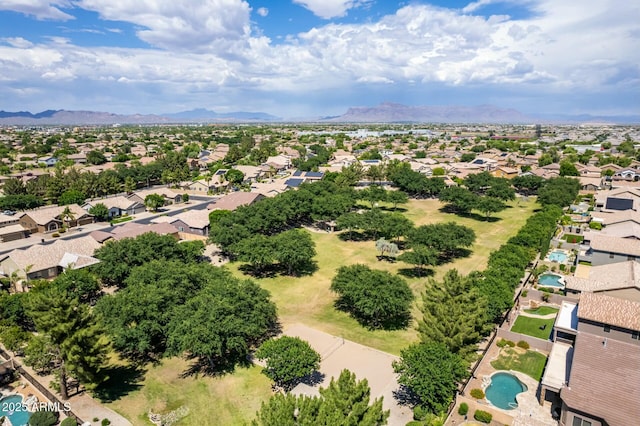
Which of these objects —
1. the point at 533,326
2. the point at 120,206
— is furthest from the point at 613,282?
the point at 120,206

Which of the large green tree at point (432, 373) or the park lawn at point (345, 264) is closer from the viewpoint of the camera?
the large green tree at point (432, 373)

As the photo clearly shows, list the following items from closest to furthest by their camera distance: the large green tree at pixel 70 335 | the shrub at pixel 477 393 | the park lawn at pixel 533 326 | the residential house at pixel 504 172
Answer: the large green tree at pixel 70 335 → the shrub at pixel 477 393 → the park lawn at pixel 533 326 → the residential house at pixel 504 172

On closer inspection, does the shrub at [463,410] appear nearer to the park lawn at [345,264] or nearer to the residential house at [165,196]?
the park lawn at [345,264]

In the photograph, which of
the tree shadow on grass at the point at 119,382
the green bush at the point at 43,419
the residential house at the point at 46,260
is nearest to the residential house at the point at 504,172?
the residential house at the point at 46,260

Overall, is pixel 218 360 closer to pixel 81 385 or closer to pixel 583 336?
pixel 81 385

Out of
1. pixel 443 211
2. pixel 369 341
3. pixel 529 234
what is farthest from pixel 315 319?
pixel 443 211

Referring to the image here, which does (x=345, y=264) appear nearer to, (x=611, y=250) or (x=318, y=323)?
(x=318, y=323)
